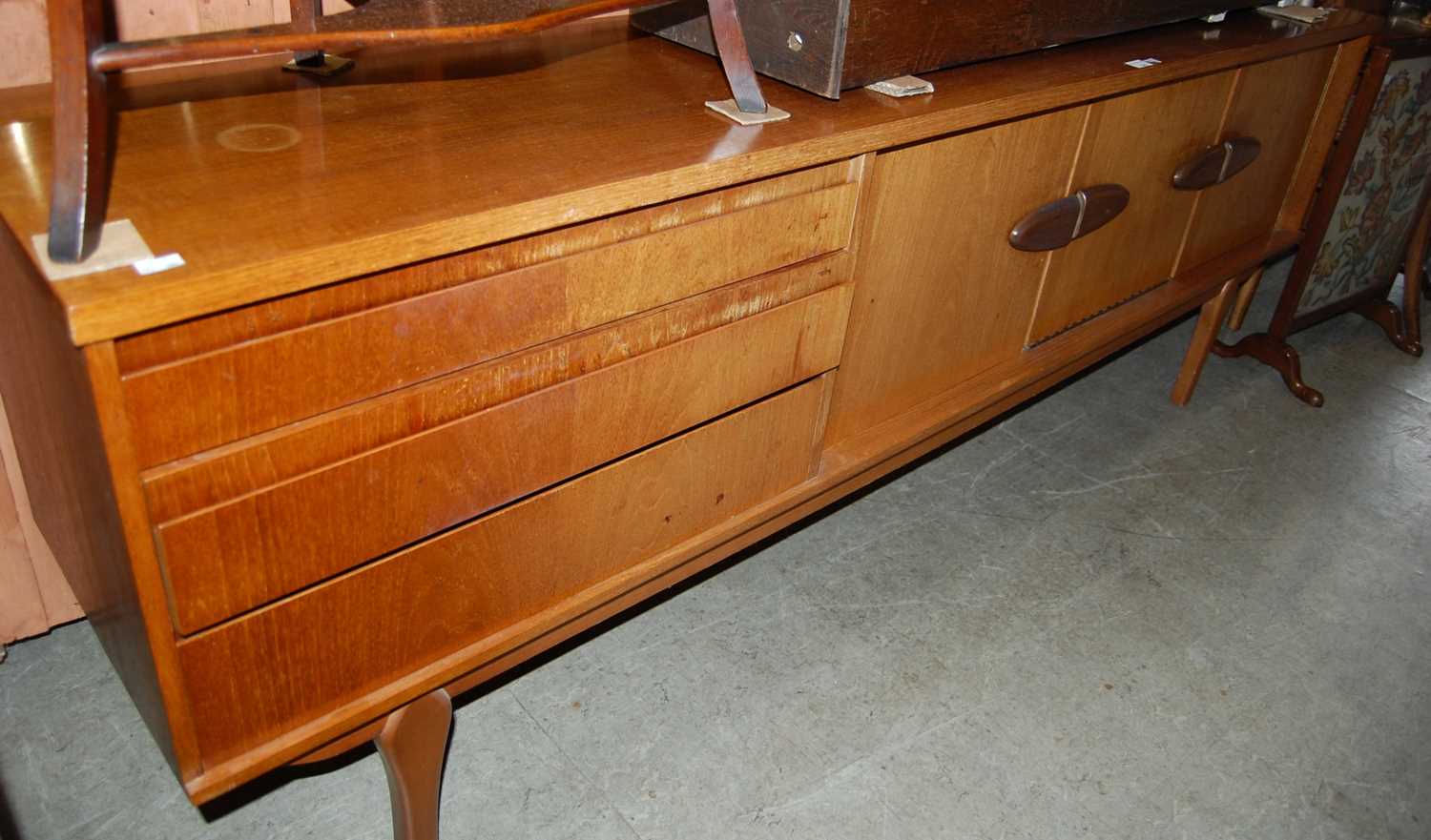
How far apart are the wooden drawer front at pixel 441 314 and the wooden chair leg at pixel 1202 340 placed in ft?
5.50

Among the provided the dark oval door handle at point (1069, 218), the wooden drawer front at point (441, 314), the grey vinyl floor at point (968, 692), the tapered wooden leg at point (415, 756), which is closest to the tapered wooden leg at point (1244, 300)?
the grey vinyl floor at point (968, 692)

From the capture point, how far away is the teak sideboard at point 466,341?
981 millimetres

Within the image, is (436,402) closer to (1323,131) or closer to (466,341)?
(466,341)

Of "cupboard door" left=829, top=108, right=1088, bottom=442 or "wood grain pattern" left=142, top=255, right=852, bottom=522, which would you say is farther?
"cupboard door" left=829, top=108, right=1088, bottom=442

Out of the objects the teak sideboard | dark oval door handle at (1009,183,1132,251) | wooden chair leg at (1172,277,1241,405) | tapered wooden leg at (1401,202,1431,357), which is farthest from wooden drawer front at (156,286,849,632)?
tapered wooden leg at (1401,202,1431,357)

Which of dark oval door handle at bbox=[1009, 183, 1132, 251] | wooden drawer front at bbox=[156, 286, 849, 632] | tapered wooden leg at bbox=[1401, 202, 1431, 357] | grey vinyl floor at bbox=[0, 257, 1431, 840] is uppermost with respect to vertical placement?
dark oval door handle at bbox=[1009, 183, 1132, 251]

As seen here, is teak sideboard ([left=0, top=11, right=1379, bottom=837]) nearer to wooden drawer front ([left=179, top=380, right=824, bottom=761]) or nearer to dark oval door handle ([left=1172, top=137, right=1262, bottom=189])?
wooden drawer front ([left=179, top=380, right=824, bottom=761])

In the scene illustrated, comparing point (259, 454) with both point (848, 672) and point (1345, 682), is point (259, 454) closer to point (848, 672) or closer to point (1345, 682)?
point (848, 672)

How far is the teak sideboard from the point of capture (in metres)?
0.98

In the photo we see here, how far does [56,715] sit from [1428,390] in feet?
11.6

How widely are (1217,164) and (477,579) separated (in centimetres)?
169

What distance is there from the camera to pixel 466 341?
1.12m

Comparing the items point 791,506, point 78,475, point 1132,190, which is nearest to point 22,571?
point 78,475

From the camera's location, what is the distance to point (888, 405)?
5.99ft
